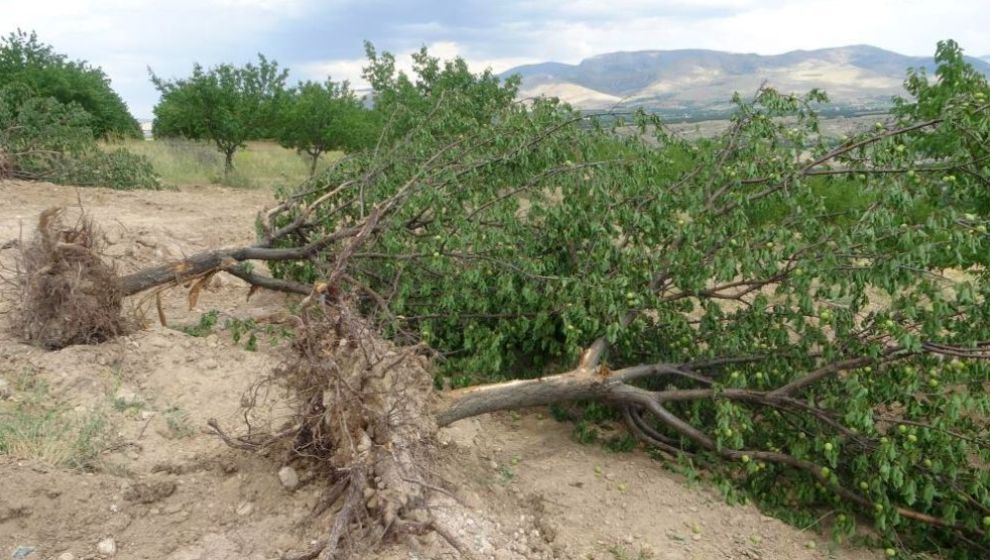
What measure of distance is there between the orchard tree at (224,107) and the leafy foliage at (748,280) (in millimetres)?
10914

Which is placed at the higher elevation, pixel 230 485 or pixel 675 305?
pixel 675 305

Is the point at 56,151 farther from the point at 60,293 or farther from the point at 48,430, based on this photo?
the point at 48,430

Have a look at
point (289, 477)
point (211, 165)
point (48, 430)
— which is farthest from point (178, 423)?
point (211, 165)

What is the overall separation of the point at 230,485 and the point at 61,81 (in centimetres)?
1562

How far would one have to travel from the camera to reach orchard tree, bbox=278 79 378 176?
16.5 metres

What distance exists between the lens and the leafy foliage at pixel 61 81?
623 inches

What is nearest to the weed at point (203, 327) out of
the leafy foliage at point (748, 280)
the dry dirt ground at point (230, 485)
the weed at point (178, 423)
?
the dry dirt ground at point (230, 485)

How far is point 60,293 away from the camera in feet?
15.0

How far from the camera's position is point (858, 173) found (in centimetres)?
443

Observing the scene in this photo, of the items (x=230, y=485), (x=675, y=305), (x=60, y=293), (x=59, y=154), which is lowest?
(x=230, y=485)

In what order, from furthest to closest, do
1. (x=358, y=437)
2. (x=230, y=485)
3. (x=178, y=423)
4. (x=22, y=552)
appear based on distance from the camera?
(x=178, y=423) → (x=230, y=485) → (x=358, y=437) → (x=22, y=552)

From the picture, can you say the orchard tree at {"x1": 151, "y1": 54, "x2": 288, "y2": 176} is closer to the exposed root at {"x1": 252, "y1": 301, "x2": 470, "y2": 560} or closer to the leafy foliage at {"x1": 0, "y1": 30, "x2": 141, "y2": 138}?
the leafy foliage at {"x1": 0, "y1": 30, "x2": 141, "y2": 138}

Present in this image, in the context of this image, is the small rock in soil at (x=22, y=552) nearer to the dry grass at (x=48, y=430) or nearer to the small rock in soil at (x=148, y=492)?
the small rock in soil at (x=148, y=492)

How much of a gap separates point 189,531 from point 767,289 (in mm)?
6182
